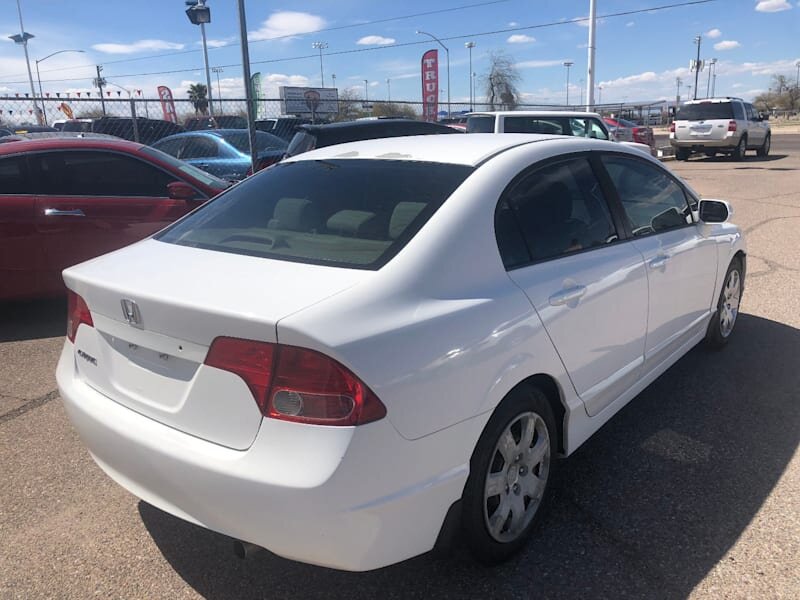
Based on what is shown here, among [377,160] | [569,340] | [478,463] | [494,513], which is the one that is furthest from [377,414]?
[377,160]

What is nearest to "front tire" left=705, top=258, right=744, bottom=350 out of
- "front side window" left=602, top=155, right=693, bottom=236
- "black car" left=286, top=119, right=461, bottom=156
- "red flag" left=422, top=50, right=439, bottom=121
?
"front side window" left=602, top=155, right=693, bottom=236

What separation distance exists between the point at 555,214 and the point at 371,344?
134cm

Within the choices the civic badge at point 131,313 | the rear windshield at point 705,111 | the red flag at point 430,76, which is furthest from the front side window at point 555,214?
the red flag at point 430,76

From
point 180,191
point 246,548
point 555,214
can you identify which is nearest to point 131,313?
point 246,548

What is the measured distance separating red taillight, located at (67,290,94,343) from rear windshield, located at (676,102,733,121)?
22.4 m

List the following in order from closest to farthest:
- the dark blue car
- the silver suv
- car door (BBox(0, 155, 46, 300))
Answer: car door (BBox(0, 155, 46, 300)) → the dark blue car → the silver suv

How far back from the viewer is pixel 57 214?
5637 mm

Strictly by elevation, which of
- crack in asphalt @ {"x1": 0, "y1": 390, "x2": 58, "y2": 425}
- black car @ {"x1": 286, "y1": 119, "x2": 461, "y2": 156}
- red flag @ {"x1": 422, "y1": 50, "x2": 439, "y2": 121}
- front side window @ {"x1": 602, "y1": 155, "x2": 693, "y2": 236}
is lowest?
crack in asphalt @ {"x1": 0, "y1": 390, "x2": 58, "y2": 425}

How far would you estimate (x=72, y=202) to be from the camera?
18.8 ft

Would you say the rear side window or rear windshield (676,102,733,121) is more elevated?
rear windshield (676,102,733,121)

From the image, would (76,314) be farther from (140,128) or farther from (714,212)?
(140,128)

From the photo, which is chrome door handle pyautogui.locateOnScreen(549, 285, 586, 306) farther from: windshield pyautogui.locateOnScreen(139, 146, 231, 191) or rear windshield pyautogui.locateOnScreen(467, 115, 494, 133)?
rear windshield pyautogui.locateOnScreen(467, 115, 494, 133)

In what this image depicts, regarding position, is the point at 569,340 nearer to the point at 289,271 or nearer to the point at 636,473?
the point at 636,473

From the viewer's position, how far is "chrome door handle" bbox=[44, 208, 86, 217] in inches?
221
